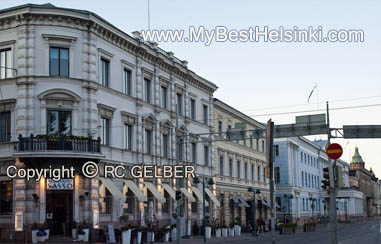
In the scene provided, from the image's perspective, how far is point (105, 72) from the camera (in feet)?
127

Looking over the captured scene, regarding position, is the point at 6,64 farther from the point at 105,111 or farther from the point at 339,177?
the point at 339,177

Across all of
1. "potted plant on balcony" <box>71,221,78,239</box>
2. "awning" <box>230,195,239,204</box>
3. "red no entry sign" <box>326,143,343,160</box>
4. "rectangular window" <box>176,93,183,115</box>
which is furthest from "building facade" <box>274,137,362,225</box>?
"red no entry sign" <box>326,143,343,160</box>

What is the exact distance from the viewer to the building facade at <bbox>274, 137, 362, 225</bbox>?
86.4m

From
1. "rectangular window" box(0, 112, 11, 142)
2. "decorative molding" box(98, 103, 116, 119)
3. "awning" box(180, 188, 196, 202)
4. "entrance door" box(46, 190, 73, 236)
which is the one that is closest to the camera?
"entrance door" box(46, 190, 73, 236)

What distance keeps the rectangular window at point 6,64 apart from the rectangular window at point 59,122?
145 inches

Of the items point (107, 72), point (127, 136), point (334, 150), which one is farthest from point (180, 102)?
point (334, 150)

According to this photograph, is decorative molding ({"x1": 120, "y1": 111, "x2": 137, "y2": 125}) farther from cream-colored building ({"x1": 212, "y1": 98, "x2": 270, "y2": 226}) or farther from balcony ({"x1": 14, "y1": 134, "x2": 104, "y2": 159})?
cream-colored building ({"x1": 212, "y1": 98, "x2": 270, "y2": 226})

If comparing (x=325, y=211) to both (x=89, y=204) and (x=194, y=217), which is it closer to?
(x=194, y=217)

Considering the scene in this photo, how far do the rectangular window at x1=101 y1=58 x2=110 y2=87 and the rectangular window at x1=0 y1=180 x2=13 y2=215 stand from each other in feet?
30.0

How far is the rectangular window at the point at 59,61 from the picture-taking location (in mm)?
35281

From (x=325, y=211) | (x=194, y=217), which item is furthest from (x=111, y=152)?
(x=325, y=211)

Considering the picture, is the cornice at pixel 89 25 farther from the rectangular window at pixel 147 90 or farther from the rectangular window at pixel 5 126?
the rectangular window at pixel 5 126

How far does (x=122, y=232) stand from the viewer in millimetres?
34656

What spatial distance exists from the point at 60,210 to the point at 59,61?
926 centimetres
